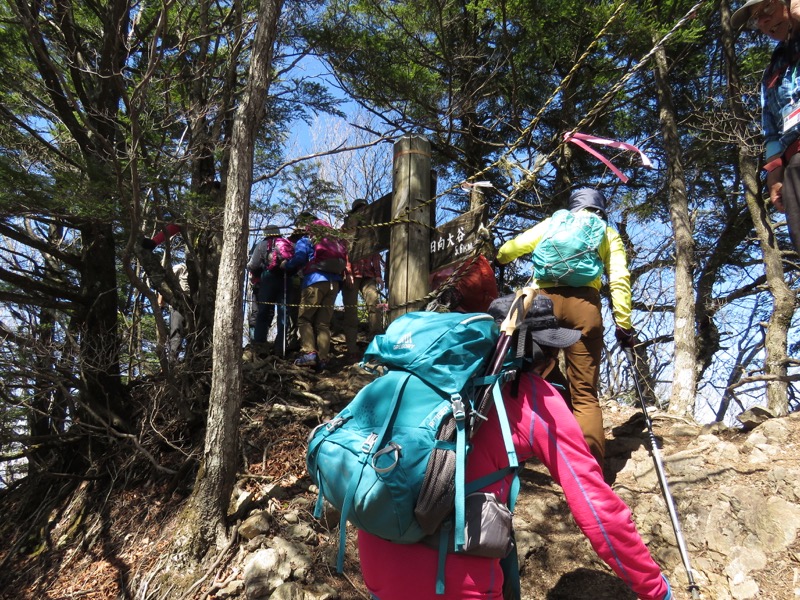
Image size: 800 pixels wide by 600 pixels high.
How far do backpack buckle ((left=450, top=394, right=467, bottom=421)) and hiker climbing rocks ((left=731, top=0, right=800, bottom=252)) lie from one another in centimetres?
202

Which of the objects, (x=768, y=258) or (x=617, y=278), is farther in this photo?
(x=768, y=258)

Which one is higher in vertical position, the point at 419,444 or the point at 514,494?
the point at 419,444

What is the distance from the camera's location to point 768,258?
6.89 meters

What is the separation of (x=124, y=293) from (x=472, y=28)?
316 inches

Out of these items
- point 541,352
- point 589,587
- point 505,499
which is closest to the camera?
point 505,499

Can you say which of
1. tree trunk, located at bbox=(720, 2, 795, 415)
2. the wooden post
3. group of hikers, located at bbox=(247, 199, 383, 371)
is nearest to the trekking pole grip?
the wooden post

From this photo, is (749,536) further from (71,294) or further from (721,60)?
(721,60)

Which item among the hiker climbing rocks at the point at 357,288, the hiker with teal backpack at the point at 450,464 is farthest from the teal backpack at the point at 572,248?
the hiker climbing rocks at the point at 357,288

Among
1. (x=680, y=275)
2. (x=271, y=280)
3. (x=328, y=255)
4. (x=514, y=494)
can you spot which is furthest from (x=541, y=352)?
(x=271, y=280)

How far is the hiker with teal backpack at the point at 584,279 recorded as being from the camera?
11.5 feet

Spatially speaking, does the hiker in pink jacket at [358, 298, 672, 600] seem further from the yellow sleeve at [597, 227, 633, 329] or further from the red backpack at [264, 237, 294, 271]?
the red backpack at [264, 237, 294, 271]

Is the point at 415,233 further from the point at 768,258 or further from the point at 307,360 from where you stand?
the point at 768,258

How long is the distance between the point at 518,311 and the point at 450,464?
0.63m

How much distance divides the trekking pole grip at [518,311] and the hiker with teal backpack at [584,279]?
59.8 inches
